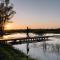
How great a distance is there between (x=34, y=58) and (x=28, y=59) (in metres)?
1.19

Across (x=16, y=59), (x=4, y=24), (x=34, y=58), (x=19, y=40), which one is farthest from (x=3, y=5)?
(x=16, y=59)

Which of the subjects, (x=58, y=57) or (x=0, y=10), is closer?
(x=58, y=57)

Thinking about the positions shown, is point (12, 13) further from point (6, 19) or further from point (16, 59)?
point (16, 59)

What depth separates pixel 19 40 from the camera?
1656 inches

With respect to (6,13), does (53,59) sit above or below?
below

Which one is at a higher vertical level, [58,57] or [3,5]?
[3,5]

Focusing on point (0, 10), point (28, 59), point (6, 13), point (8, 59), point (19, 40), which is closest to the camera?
point (8, 59)

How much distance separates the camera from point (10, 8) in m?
37.4

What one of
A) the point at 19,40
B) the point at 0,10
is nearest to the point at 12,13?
the point at 0,10

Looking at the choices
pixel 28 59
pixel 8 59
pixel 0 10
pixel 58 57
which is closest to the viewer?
pixel 8 59

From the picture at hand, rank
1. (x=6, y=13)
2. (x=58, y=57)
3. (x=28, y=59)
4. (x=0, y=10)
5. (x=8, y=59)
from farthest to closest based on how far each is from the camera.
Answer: (x=6, y=13) → (x=0, y=10) → (x=58, y=57) → (x=28, y=59) → (x=8, y=59)

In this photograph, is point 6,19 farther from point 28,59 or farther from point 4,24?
point 28,59

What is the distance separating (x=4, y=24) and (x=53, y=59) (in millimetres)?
18900

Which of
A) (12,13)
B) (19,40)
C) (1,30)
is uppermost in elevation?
(12,13)
